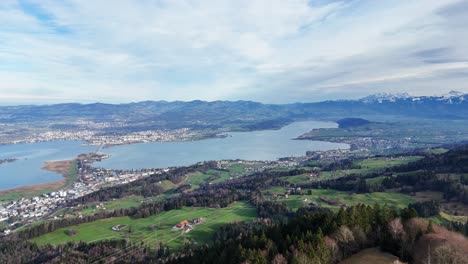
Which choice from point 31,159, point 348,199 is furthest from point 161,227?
point 31,159

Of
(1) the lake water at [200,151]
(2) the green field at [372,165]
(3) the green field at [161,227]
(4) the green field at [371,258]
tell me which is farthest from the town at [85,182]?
(4) the green field at [371,258]

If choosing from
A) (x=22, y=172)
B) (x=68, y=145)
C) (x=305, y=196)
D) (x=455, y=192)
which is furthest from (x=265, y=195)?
(x=68, y=145)

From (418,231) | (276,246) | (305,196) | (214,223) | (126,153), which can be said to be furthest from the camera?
(126,153)

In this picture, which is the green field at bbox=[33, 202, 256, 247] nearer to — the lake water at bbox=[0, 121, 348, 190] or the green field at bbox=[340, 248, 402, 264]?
the green field at bbox=[340, 248, 402, 264]

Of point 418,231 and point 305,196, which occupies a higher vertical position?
point 418,231

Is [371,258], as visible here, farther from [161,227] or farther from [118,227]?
[118,227]

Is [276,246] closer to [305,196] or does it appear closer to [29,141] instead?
[305,196]
